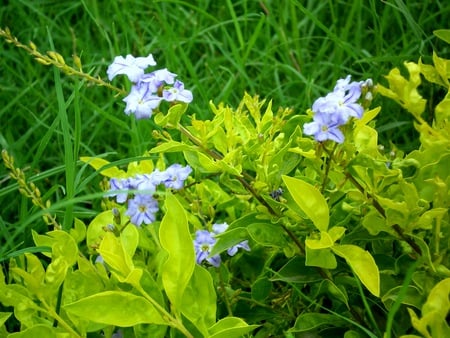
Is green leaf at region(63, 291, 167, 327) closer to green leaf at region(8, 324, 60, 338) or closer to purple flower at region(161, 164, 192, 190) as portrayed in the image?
green leaf at region(8, 324, 60, 338)

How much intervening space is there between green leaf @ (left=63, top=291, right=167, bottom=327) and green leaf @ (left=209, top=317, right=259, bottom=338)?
0.27 ft

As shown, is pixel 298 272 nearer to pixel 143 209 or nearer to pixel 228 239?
pixel 228 239

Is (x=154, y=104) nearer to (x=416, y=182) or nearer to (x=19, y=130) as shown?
(x=416, y=182)

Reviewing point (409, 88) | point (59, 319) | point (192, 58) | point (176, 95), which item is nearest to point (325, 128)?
point (409, 88)

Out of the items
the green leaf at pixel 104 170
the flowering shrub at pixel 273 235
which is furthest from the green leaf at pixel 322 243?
the green leaf at pixel 104 170

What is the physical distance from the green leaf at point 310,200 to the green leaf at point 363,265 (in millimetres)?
43

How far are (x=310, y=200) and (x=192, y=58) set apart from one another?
1.56 meters

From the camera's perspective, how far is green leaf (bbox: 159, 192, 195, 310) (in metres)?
1.08

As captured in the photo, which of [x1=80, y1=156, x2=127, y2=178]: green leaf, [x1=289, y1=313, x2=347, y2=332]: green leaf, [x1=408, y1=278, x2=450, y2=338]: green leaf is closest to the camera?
[x1=408, y1=278, x2=450, y2=338]: green leaf

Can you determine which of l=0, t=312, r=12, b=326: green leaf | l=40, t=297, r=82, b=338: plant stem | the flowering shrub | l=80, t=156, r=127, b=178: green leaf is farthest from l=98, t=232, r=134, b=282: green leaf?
l=80, t=156, r=127, b=178: green leaf

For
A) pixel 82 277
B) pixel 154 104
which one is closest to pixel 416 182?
pixel 154 104

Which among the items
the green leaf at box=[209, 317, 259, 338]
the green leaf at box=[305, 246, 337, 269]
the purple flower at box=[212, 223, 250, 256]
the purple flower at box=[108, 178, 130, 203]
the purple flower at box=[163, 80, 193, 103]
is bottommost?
the purple flower at box=[212, 223, 250, 256]

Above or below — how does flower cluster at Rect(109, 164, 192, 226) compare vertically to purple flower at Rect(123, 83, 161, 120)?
below

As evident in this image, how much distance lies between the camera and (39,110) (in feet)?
7.84
